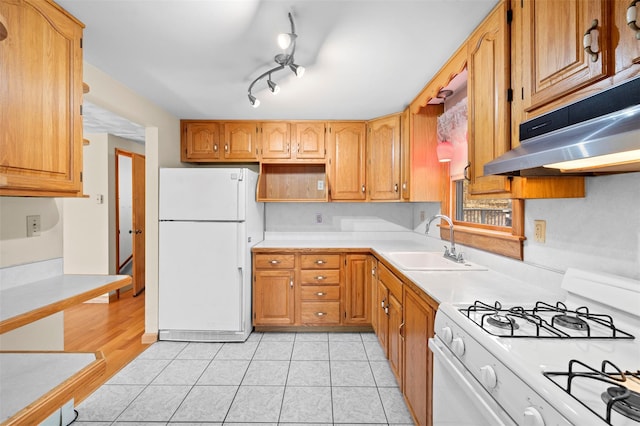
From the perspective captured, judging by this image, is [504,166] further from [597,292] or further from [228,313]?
[228,313]

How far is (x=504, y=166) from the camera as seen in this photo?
3.51 ft

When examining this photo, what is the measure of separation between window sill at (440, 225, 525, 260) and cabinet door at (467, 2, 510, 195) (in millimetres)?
389

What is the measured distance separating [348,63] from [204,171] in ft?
5.33

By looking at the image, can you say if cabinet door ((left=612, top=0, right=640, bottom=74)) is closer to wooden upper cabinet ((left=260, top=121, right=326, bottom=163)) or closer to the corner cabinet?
the corner cabinet

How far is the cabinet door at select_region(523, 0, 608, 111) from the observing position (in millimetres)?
895

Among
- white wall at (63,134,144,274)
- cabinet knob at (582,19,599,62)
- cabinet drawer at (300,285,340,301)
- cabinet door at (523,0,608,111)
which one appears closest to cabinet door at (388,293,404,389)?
cabinet drawer at (300,285,340,301)

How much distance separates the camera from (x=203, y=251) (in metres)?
2.78

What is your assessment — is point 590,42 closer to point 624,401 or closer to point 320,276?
point 624,401

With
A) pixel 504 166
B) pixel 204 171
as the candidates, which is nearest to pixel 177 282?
pixel 204 171

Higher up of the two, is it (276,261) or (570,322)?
(570,322)

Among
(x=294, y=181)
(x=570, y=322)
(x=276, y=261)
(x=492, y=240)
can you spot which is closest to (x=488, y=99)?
(x=492, y=240)

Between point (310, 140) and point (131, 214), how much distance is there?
3.13 m

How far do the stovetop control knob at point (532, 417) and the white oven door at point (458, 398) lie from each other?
91mm

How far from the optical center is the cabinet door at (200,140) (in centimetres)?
328
